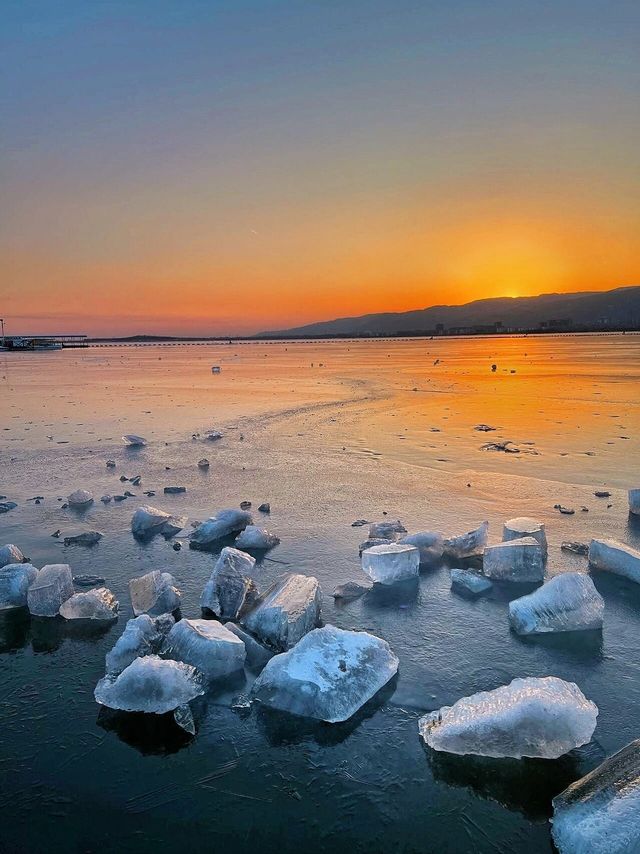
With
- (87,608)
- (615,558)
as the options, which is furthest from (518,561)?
(87,608)

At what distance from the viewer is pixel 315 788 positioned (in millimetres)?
1882

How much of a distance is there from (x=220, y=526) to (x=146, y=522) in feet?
2.13

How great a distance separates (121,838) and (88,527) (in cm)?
327

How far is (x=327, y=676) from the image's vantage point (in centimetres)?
237

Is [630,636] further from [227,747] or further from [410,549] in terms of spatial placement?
[227,747]

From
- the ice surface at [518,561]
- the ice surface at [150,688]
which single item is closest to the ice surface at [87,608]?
the ice surface at [150,688]

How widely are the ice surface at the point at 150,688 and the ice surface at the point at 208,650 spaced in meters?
0.10

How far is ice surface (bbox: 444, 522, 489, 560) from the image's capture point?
3932 millimetres

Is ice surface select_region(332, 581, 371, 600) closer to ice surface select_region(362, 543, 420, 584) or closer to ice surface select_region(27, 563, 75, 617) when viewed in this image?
ice surface select_region(362, 543, 420, 584)

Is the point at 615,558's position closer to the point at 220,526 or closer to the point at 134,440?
the point at 220,526

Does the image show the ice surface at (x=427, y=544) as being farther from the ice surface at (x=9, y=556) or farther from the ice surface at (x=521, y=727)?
the ice surface at (x=9, y=556)

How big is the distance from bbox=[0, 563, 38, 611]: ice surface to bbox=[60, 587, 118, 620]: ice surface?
35 cm

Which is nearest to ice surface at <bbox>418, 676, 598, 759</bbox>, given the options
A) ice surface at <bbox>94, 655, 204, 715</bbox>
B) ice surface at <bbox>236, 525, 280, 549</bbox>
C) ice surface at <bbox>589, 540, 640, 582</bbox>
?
ice surface at <bbox>94, 655, 204, 715</bbox>

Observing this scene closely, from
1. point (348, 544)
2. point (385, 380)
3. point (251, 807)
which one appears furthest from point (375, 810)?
point (385, 380)
